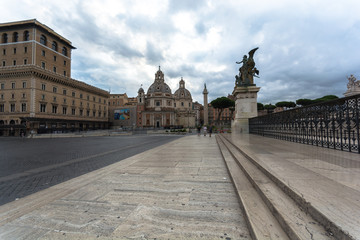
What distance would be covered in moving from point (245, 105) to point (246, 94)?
0.93 m

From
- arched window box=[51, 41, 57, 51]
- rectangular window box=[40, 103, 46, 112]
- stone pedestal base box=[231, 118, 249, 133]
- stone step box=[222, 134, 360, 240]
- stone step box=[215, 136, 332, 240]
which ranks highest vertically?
arched window box=[51, 41, 57, 51]

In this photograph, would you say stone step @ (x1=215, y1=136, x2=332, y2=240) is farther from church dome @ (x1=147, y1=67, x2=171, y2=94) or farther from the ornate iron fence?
church dome @ (x1=147, y1=67, x2=171, y2=94)

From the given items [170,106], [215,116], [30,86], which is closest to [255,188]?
[30,86]

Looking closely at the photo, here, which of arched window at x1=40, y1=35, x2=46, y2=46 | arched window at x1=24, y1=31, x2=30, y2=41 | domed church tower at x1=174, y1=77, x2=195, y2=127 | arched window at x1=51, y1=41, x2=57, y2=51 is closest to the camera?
arched window at x1=24, y1=31, x2=30, y2=41

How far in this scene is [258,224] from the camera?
5.67 feet

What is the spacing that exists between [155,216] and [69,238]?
920 mm

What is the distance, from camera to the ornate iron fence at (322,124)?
180 inches

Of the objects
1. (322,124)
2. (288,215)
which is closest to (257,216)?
(288,215)

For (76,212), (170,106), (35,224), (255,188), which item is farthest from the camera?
(170,106)

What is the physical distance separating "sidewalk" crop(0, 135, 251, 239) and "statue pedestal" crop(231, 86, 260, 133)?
37.8 feet

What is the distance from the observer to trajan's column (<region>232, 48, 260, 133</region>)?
1367 centimetres

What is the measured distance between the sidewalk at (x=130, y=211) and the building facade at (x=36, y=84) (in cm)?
4011

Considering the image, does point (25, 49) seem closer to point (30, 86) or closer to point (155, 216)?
point (30, 86)

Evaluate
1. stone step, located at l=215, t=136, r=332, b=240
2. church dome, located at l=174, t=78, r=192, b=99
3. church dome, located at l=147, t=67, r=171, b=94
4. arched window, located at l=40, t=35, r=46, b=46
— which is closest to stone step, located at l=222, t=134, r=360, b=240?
stone step, located at l=215, t=136, r=332, b=240
